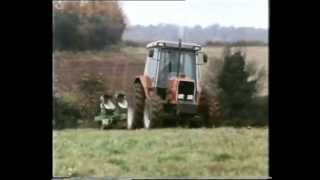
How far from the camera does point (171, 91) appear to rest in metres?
1.32

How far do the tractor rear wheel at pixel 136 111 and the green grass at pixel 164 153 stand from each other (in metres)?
0.02

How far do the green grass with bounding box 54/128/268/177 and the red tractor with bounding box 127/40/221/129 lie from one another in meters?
0.04

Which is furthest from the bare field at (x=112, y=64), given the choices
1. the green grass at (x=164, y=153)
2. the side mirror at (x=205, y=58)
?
the green grass at (x=164, y=153)

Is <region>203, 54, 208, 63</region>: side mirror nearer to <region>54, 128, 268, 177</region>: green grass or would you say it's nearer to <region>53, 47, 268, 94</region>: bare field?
<region>53, 47, 268, 94</region>: bare field

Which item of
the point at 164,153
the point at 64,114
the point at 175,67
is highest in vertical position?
the point at 175,67

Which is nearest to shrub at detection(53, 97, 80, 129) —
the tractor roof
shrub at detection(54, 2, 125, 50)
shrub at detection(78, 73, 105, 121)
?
shrub at detection(78, 73, 105, 121)

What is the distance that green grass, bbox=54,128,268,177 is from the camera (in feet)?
4.22

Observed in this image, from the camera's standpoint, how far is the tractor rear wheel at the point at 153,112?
4.35ft

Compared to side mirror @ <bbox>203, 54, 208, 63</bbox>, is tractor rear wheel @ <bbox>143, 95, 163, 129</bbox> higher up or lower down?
lower down

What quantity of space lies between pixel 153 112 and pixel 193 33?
26 cm

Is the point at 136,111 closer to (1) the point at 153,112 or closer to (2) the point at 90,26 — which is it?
(1) the point at 153,112

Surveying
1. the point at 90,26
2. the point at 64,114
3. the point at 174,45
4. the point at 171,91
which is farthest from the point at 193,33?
the point at 64,114

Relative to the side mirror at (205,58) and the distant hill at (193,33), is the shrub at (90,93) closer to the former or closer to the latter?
the distant hill at (193,33)
